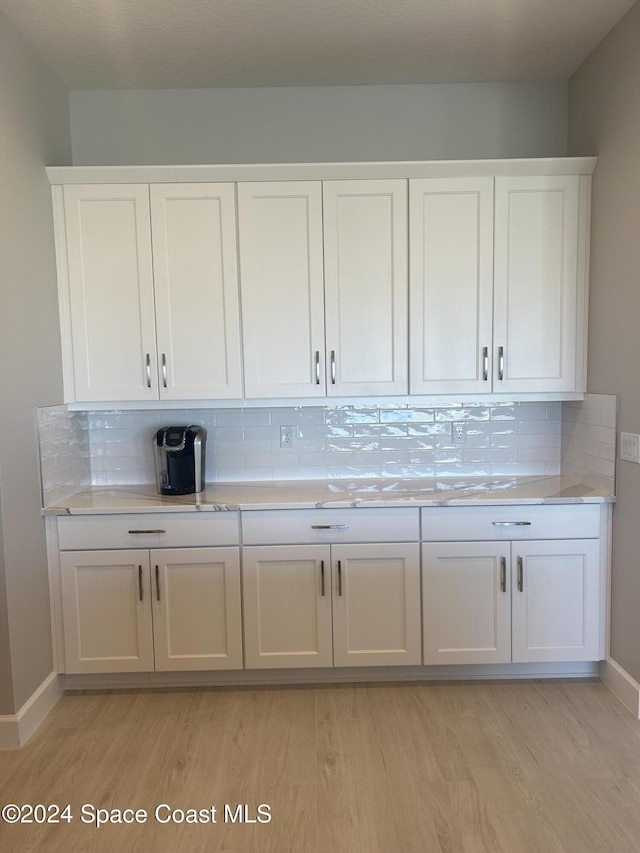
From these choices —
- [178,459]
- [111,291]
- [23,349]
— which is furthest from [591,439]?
[23,349]

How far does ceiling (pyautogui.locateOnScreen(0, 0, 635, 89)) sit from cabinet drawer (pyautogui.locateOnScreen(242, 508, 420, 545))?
208 cm

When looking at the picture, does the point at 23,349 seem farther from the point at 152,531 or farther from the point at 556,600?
the point at 556,600

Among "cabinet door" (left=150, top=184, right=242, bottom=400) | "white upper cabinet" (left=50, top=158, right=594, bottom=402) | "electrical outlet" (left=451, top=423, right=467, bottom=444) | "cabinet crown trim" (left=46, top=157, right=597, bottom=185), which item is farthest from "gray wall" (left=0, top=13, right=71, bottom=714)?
"electrical outlet" (left=451, top=423, right=467, bottom=444)

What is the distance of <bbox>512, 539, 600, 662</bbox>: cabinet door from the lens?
2.44m

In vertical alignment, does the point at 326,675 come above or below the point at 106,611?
below

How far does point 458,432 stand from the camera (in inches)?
114

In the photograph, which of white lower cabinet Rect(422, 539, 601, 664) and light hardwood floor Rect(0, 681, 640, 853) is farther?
white lower cabinet Rect(422, 539, 601, 664)

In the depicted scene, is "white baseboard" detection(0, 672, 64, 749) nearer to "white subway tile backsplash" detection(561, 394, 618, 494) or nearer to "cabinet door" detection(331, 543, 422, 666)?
"cabinet door" detection(331, 543, 422, 666)

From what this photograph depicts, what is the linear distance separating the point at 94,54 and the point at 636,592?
338 cm

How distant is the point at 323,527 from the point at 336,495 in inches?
6.9

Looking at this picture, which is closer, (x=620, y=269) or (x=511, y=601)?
(x=620, y=269)

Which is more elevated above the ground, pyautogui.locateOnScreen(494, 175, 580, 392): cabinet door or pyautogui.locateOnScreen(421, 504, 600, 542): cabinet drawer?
pyautogui.locateOnScreen(494, 175, 580, 392): cabinet door

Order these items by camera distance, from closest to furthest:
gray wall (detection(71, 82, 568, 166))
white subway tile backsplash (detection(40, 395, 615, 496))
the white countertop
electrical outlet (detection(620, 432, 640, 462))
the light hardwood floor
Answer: the light hardwood floor → electrical outlet (detection(620, 432, 640, 462)) → the white countertop → gray wall (detection(71, 82, 568, 166)) → white subway tile backsplash (detection(40, 395, 615, 496))

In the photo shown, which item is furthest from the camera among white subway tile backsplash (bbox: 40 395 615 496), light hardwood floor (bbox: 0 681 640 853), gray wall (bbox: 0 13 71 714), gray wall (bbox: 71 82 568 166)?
white subway tile backsplash (bbox: 40 395 615 496)
